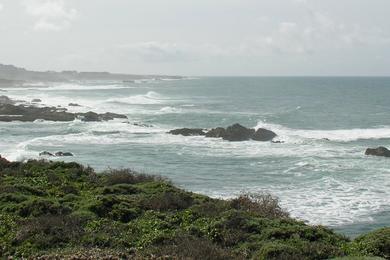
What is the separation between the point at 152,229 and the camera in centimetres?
1417

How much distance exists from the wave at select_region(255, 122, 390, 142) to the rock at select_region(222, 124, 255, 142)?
344cm

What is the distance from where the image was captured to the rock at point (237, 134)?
53844 millimetres

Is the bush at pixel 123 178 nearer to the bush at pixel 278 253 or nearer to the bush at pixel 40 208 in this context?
the bush at pixel 40 208

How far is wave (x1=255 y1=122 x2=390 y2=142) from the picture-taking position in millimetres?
56875

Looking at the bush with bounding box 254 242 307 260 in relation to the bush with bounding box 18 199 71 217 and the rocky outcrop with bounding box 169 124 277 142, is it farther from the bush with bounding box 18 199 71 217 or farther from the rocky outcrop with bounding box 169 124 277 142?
the rocky outcrop with bounding box 169 124 277 142

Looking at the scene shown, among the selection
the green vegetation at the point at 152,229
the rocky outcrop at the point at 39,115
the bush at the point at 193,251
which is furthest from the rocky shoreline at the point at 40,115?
the bush at the point at 193,251

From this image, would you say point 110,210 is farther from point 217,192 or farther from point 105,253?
point 217,192

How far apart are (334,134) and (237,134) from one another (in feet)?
42.4

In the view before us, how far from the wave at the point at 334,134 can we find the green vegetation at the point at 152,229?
38903 millimetres

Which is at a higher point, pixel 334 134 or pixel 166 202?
pixel 166 202

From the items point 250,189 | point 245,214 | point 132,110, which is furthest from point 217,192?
point 132,110

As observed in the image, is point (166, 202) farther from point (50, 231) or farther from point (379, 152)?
point (379, 152)

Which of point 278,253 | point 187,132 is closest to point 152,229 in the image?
point 278,253

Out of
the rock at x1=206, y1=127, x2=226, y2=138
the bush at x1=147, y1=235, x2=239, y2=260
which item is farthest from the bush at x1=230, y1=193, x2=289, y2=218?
the rock at x1=206, y1=127, x2=226, y2=138
